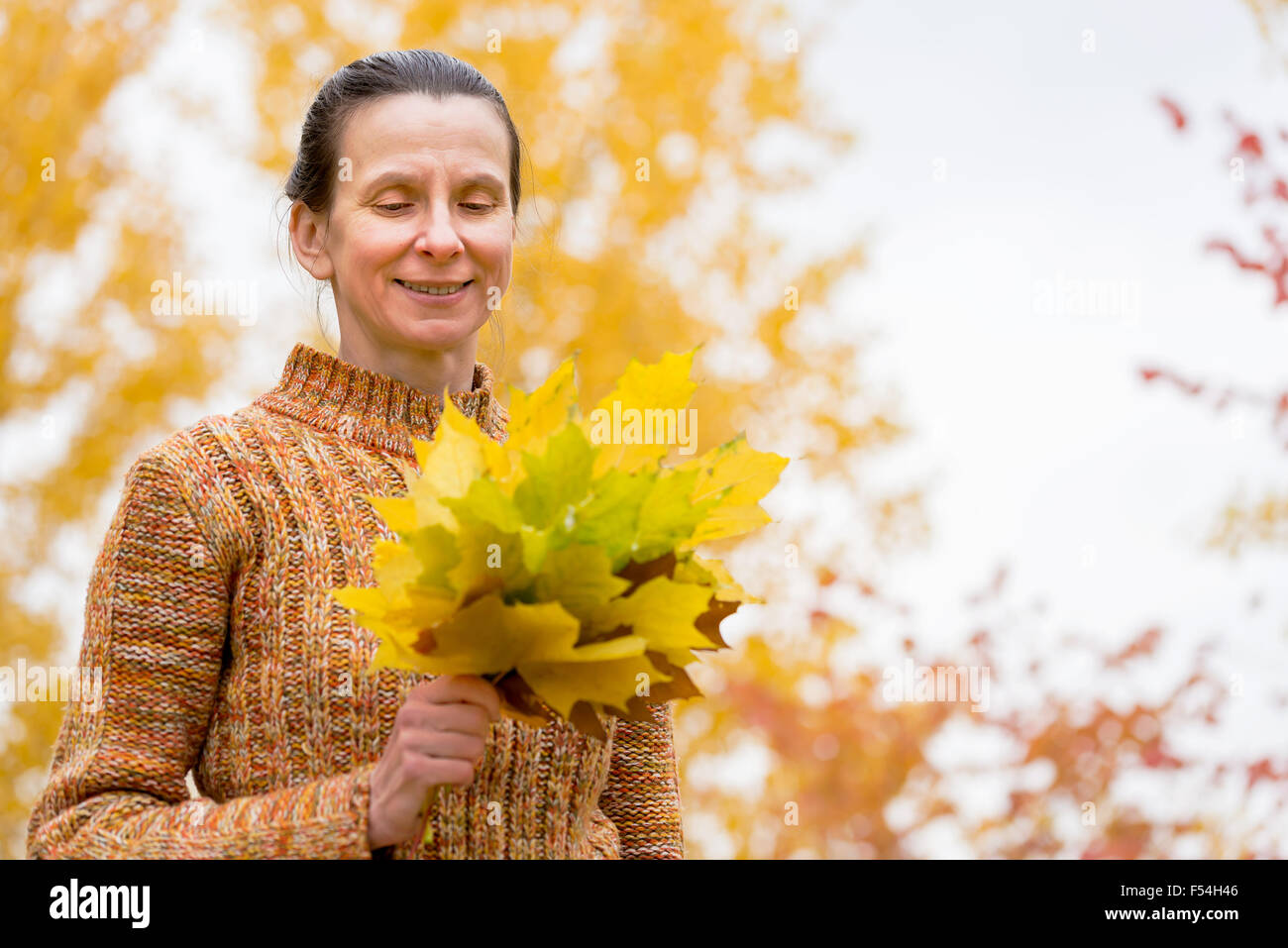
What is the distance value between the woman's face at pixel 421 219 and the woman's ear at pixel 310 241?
4 cm

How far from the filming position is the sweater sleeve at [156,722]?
3.94 ft

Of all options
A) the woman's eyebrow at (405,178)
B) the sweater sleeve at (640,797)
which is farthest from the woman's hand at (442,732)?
the woman's eyebrow at (405,178)

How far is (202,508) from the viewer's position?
1322mm

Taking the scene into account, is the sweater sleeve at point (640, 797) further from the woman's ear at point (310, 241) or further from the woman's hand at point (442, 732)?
the woman's ear at point (310, 241)

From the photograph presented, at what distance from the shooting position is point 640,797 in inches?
61.2

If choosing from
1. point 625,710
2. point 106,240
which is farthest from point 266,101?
point 625,710

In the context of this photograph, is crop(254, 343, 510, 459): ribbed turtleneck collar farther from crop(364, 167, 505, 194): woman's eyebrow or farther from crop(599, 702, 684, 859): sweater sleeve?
crop(599, 702, 684, 859): sweater sleeve

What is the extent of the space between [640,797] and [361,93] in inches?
35.5

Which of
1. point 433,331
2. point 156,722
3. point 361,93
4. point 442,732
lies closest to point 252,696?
point 156,722

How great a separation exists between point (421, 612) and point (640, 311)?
434cm

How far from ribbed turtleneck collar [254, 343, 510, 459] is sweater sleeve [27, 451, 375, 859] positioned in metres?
0.21

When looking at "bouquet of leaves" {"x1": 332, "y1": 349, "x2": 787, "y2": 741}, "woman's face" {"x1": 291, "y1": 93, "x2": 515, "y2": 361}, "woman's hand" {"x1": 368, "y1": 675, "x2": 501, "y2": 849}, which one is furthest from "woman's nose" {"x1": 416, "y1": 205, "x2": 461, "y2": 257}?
"woman's hand" {"x1": 368, "y1": 675, "x2": 501, "y2": 849}

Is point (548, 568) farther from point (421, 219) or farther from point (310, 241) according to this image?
point (310, 241)
